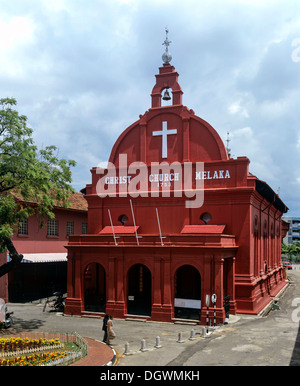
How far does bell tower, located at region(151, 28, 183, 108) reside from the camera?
3253cm

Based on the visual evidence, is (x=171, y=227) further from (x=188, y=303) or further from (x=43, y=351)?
(x=43, y=351)

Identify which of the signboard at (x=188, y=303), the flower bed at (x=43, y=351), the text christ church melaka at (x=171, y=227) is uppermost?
the text christ church melaka at (x=171, y=227)

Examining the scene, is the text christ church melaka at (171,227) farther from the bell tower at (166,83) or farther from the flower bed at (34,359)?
the flower bed at (34,359)

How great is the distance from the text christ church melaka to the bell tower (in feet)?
0.26

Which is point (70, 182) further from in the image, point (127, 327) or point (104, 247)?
point (127, 327)

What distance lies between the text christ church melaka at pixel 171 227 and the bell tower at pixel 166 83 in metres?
0.08

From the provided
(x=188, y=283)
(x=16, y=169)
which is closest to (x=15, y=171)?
(x=16, y=169)

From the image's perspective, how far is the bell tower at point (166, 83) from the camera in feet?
107


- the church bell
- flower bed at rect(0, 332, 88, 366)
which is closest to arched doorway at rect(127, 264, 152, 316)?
flower bed at rect(0, 332, 88, 366)

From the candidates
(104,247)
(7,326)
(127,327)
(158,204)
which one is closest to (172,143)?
(158,204)

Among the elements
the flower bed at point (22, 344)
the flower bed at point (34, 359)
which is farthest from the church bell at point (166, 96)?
the flower bed at point (34, 359)

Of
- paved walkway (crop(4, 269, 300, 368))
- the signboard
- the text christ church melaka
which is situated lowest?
paved walkway (crop(4, 269, 300, 368))

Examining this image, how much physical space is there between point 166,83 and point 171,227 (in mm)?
11536

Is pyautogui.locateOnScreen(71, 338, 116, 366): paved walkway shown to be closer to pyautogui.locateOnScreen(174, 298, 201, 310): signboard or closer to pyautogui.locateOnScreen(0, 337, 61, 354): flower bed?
pyautogui.locateOnScreen(0, 337, 61, 354): flower bed
